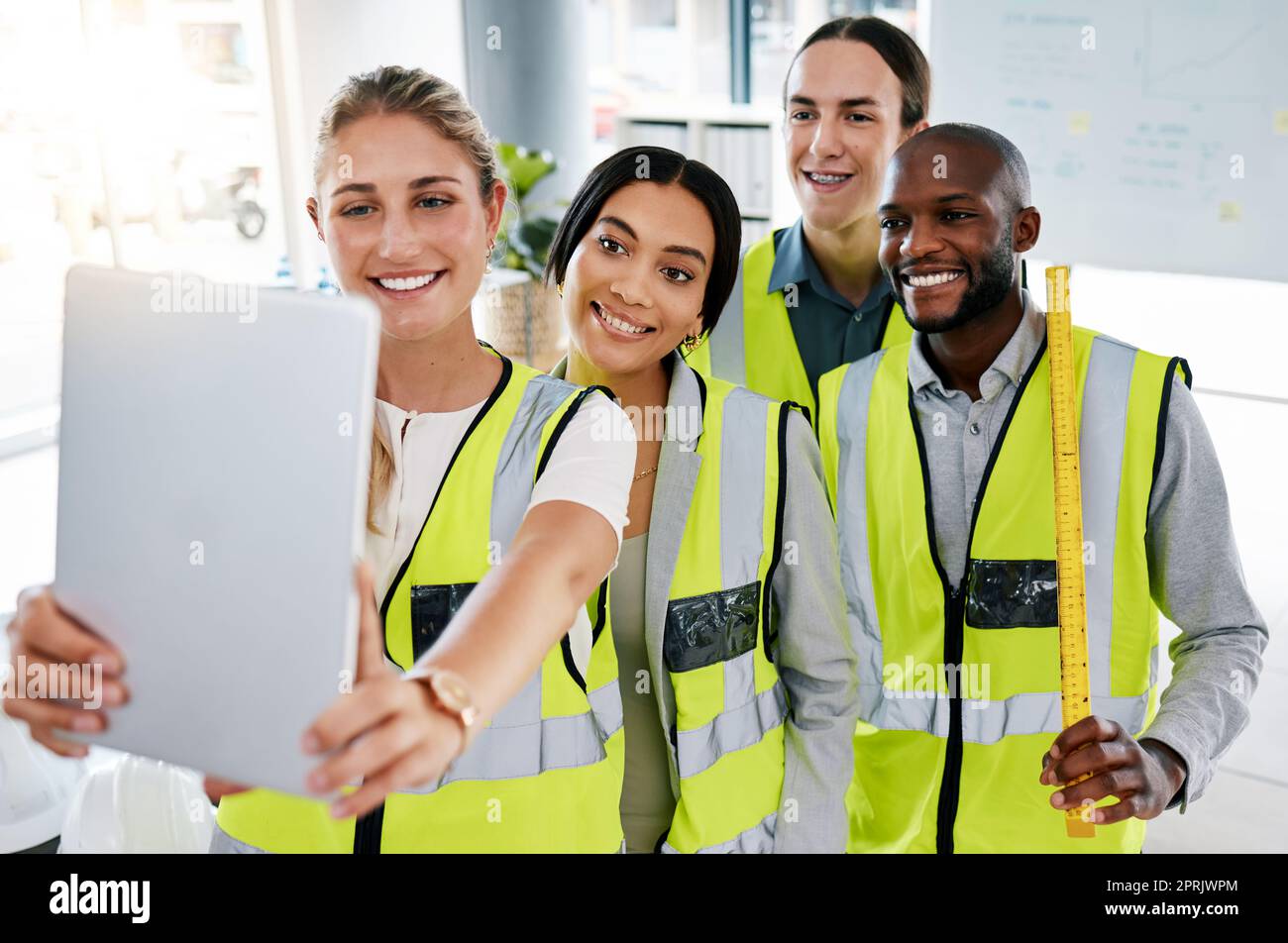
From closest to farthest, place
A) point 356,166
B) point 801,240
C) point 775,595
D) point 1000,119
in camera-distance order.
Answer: point 356,166, point 775,595, point 801,240, point 1000,119

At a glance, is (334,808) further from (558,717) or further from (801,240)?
(801,240)

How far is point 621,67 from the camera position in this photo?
9.84m

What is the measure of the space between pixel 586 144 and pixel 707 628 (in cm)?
559

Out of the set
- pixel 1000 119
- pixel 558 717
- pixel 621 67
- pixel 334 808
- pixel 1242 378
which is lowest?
pixel 1242 378

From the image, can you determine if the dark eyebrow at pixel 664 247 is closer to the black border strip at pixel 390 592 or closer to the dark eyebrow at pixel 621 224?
the dark eyebrow at pixel 621 224

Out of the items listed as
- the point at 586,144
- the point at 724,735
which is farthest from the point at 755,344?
the point at 586,144

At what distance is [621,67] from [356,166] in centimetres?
917

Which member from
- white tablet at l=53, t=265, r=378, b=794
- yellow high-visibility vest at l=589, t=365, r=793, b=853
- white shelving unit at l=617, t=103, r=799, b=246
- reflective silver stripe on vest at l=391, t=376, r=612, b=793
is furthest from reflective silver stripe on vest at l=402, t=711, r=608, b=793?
white shelving unit at l=617, t=103, r=799, b=246

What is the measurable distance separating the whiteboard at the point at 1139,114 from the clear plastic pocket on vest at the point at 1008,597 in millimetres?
3966

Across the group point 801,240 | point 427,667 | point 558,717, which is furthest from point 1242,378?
point 427,667

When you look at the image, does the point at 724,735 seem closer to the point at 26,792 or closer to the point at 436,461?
the point at 436,461

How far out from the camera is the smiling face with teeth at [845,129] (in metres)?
2.18

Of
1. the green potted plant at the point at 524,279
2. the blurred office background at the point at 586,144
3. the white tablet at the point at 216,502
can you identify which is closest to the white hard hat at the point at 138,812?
the white tablet at the point at 216,502

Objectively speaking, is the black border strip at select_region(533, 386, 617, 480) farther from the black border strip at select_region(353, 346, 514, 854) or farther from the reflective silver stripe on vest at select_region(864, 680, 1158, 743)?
the reflective silver stripe on vest at select_region(864, 680, 1158, 743)
